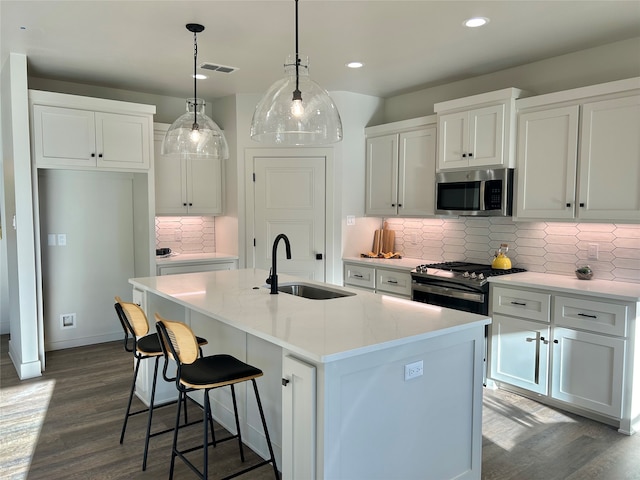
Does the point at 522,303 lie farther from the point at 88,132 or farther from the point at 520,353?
the point at 88,132

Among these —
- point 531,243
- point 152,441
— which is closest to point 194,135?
point 152,441

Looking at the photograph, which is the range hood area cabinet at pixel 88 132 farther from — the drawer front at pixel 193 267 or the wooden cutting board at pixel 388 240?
the wooden cutting board at pixel 388 240

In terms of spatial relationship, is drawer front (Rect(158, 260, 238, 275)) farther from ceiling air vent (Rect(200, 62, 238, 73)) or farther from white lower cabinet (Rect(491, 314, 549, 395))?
white lower cabinet (Rect(491, 314, 549, 395))

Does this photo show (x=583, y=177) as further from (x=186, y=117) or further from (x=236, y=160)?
(x=236, y=160)

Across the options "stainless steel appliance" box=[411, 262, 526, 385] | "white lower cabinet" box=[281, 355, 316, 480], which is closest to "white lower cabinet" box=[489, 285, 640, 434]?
"stainless steel appliance" box=[411, 262, 526, 385]

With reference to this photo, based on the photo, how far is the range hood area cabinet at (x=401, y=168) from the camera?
15.0ft

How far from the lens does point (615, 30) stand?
3.27 metres

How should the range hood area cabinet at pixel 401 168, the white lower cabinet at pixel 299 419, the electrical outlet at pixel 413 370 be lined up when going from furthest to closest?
the range hood area cabinet at pixel 401 168
the electrical outlet at pixel 413 370
the white lower cabinet at pixel 299 419

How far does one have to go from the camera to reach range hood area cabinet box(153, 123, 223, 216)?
509cm

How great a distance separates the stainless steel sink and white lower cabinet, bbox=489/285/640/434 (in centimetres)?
139

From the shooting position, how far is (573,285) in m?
3.33

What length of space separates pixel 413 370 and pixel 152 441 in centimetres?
184

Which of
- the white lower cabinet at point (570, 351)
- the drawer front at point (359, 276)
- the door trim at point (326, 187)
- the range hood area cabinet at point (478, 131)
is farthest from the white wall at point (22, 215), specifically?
the white lower cabinet at point (570, 351)

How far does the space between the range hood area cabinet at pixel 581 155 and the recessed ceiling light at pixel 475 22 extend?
2.76 ft
